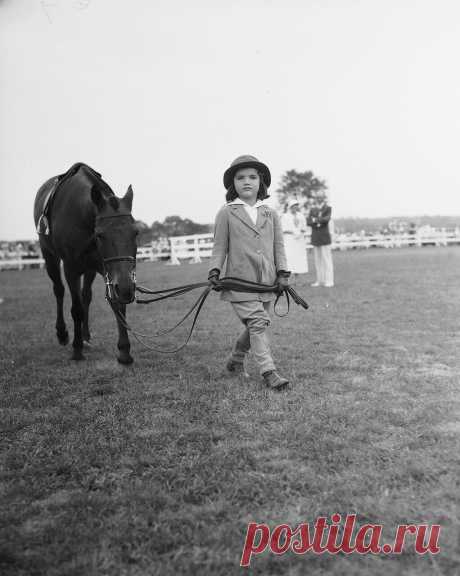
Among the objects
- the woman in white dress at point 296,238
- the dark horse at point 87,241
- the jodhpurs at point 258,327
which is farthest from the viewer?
the woman in white dress at point 296,238

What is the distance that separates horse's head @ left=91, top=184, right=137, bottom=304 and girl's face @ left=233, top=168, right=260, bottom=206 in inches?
39.9

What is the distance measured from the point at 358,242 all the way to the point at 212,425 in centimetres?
3666

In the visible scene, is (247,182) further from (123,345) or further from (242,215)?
(123,345)

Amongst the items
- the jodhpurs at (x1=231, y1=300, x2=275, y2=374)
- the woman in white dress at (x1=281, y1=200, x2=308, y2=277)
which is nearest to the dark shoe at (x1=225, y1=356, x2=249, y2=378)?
the jodhpurs at (x1=231, y1=300, x2=275, y2=374)

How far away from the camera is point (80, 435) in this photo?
11.1 feet

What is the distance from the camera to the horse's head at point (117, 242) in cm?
458

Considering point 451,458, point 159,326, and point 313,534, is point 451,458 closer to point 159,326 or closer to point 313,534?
point 313,534

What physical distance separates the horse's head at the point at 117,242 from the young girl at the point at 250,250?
2.51ft

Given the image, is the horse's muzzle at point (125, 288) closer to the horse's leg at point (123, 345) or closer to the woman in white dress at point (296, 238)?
the horse's leg at point (123, 345)

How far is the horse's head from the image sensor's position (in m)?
4.58

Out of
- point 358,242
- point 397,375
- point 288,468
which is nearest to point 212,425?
point 288,468

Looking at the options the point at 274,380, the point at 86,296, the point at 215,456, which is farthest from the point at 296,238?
the point at 215,456

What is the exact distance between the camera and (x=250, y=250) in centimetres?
448

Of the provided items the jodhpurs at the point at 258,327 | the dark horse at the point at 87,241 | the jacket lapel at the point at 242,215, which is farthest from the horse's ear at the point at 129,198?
the jodhpurs at the point at 258,327
